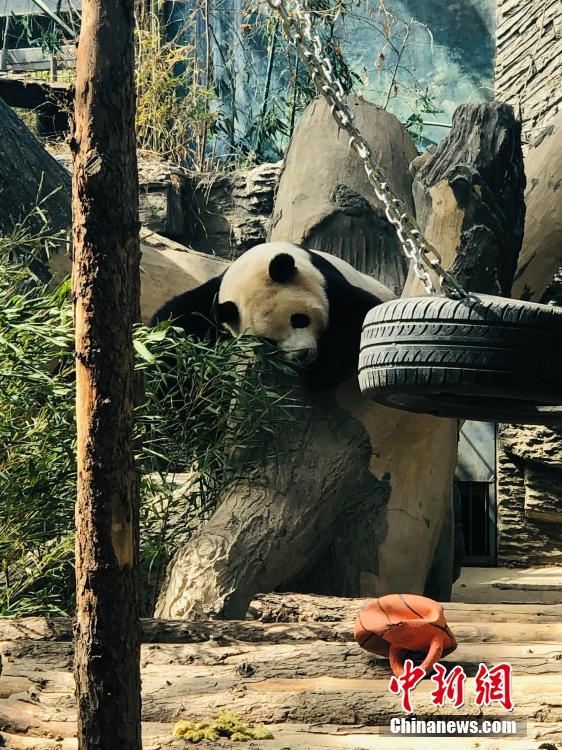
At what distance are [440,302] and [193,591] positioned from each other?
148cm

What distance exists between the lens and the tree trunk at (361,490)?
3.73m

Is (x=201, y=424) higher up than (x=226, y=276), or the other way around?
(x=226, y=276)

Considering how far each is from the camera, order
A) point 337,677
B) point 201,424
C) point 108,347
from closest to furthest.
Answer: point 108,347, point 337,677, point 201,424

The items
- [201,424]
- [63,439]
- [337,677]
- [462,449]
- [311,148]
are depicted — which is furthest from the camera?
[462,449]

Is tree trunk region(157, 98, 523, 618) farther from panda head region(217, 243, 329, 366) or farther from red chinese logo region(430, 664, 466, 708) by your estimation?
red chinese logo region(430, 664, 466, 708)

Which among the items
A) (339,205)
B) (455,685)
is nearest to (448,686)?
(455,685)

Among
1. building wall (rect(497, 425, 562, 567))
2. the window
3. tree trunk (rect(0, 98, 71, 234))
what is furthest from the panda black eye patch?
the window

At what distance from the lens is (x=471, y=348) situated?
2.60m

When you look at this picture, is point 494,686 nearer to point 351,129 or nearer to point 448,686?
point 448,686

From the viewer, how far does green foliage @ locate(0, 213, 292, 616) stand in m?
3.27

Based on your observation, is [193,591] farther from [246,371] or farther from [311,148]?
[311,148]

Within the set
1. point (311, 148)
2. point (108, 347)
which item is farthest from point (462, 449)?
point (108, 347)

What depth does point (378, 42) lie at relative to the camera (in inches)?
348

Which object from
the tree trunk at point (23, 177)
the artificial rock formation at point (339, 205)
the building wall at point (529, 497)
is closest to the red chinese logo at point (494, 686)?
the artificial rock formation at point (339, 205)
